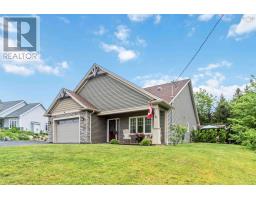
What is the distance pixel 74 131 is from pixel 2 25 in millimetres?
6277

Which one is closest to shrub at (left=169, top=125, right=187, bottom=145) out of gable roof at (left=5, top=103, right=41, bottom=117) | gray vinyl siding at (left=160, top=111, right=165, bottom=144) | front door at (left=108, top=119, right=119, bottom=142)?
gray vinyl siding at (left=160, top=111, right=165, bottom=144)

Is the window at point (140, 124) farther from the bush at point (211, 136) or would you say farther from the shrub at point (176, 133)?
the bush at point (211, 136)

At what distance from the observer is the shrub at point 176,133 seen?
37.5ft

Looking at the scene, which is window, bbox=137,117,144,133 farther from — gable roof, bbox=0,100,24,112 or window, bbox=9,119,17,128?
gable roof, bbox=0,100,24,112

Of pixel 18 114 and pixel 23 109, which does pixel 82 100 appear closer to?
pixel 23 109

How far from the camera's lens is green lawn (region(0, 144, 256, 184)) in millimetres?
5619

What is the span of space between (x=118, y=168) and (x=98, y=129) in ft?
20.7

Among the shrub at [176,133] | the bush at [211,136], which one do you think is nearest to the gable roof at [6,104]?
the shrub at [176,133]

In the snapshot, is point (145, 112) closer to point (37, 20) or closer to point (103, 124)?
point (103, 124)

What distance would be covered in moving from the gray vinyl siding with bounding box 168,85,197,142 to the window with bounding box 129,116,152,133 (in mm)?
949

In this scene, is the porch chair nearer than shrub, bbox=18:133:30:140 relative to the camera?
No

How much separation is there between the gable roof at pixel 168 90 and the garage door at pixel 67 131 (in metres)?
3.15
